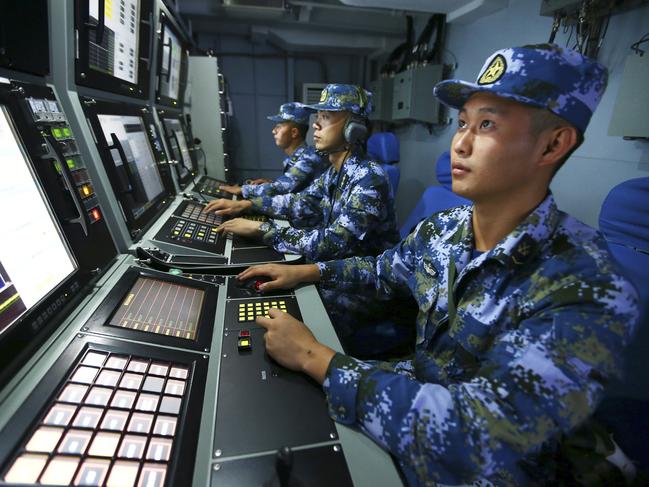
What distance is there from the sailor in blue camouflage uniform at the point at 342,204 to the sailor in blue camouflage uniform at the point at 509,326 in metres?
0.63

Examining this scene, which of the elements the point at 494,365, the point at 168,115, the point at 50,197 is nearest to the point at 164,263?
the point at 50,197

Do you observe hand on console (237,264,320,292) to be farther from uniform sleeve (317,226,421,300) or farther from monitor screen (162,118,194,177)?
monitor screen (162,118,194,177)

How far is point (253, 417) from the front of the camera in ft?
2.06

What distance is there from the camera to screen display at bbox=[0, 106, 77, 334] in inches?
24.3

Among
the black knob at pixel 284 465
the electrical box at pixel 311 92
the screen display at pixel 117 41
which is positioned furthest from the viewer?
the electrical box at pixel 311 92

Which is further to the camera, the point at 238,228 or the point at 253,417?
the point at 238,228

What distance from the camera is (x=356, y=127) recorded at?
1713 mm

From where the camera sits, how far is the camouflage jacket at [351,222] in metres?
1.52

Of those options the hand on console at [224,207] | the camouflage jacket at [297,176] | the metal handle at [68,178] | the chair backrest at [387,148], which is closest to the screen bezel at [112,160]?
the metal handle at [68,178]

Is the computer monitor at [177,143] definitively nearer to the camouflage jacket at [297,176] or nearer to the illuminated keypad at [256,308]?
the camouflage jacket at [297,176]

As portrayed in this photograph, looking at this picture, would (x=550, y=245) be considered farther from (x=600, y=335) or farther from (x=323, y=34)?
(x=323, y=34)

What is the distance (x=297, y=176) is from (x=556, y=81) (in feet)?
7.18

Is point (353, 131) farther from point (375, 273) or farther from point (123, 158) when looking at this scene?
point (123, 158)

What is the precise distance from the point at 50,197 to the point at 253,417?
0.66m
